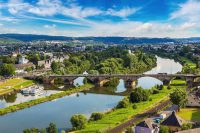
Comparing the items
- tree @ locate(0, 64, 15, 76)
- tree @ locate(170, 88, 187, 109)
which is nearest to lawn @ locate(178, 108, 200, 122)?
tree @ locate(170, 88, 187, 109)

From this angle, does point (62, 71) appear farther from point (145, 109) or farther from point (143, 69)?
point (145, 109)

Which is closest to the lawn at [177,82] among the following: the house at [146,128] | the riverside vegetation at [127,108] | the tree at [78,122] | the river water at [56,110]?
the riverside vegetation at [127,108]

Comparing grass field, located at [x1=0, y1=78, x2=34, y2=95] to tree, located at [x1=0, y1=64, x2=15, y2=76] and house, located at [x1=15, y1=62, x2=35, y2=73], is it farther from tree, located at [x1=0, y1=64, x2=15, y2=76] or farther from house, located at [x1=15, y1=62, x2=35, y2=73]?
house, located at [x1=15, y1=62, x2=35, y2=73]

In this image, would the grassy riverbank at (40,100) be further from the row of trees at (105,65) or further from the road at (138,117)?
the road at (138,117)

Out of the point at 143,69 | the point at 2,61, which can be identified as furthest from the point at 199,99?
the point at 2,61

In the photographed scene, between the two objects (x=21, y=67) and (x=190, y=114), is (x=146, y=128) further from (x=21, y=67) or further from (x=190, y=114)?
(x=21, y=67)

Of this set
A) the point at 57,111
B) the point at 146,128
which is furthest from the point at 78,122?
the point at 57,111
